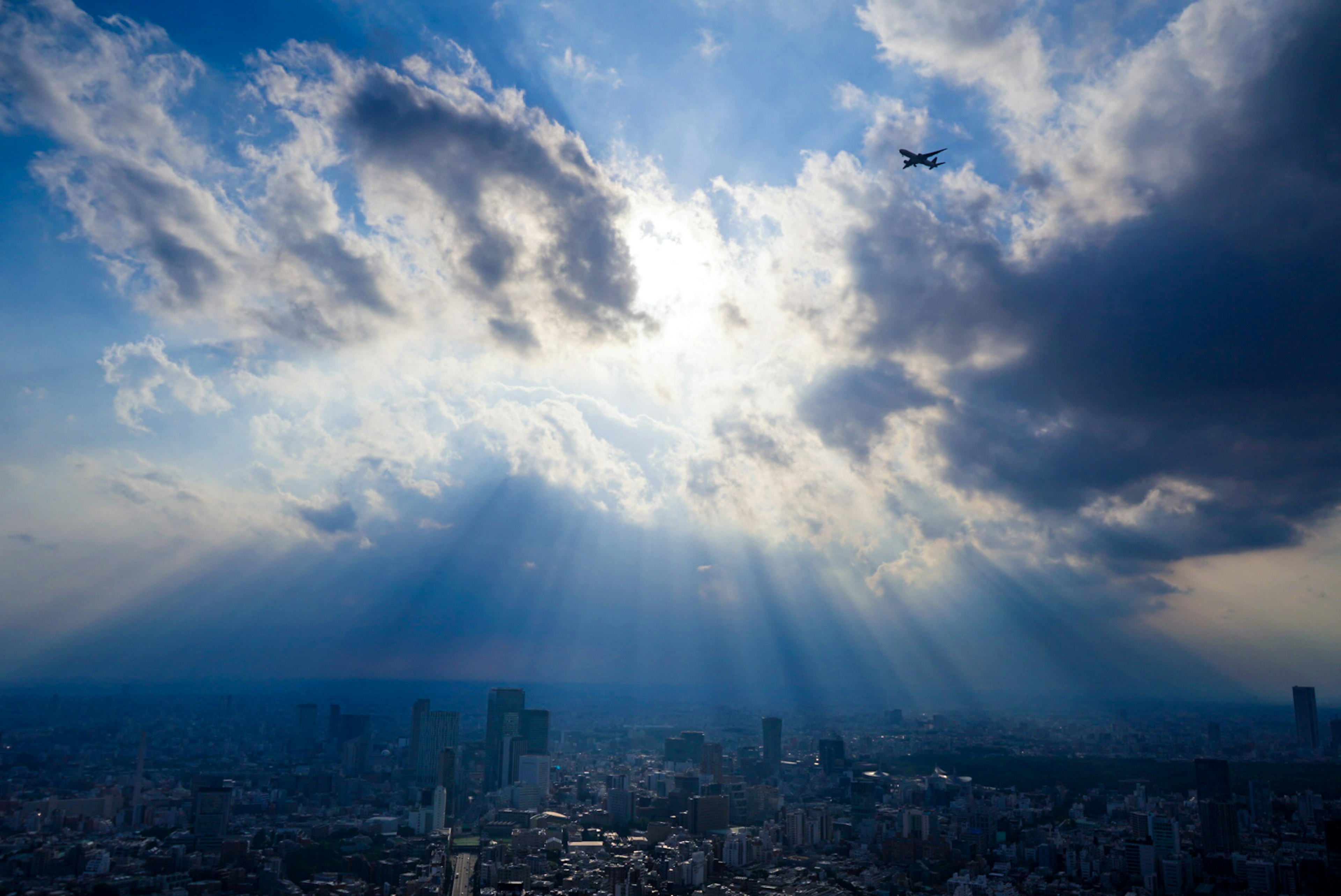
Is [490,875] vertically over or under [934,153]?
under

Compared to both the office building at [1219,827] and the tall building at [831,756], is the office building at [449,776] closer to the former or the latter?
the tall building at [831,756]

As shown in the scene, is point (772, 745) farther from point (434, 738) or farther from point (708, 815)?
point (434, 738)

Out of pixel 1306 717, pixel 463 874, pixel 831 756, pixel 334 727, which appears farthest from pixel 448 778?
pixel 1306 717

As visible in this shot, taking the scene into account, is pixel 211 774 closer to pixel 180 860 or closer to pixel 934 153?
pixel 180 860

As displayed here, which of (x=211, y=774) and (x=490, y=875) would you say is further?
(x=211, y=774)

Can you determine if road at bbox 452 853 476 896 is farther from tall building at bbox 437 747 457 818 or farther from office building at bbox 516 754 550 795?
office building at bbox 516 754 550 795

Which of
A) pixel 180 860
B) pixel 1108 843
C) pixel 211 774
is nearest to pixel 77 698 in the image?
pixel 211 774
